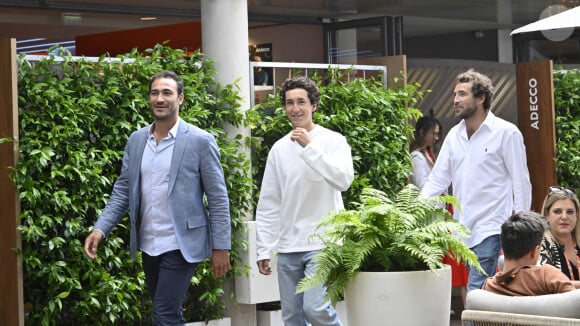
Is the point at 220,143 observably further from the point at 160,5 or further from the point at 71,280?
the point at 160,5

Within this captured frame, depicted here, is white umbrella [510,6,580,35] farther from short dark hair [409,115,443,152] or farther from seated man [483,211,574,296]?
seated man [483,211,574,296]

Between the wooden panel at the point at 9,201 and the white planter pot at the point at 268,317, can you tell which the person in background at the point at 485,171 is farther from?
the wooden panel at the point at 9,201

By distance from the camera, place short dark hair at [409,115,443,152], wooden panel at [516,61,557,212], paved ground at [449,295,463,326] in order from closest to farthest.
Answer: paved ground at [449,295,463,326], short dark hair at [409,115,443,152], wooden panel at [516,61,557,212]

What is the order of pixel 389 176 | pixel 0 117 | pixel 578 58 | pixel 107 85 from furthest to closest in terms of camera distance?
1. pixel 578 58
2. pixel 389 176
3. pixel 107 85
4. pixel 0 117

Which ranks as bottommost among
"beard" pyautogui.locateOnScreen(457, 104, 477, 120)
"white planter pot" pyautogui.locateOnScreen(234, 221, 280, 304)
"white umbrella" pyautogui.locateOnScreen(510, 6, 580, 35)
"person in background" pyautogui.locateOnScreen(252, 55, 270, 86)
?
"white planter pot" pyautogui.locateOnScreen(234, 221, 280, 304)

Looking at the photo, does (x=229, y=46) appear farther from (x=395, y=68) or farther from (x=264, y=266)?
(x=264, y=266)

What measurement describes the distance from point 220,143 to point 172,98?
198 centimetres

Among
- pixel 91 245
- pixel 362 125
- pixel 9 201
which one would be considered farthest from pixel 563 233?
pixel 9 201

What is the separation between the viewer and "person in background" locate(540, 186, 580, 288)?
5.56 m

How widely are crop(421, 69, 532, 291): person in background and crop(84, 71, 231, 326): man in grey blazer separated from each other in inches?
65.1

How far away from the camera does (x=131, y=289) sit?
698 centimetres

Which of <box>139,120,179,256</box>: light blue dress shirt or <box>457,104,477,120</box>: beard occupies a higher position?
<box>457,104,477,120</box>: beard

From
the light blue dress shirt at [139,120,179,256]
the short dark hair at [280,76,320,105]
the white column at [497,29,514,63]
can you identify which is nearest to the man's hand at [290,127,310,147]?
the short dark hair at [280,76,320,105]

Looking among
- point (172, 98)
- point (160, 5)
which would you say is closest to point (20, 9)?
point (160, 5)
